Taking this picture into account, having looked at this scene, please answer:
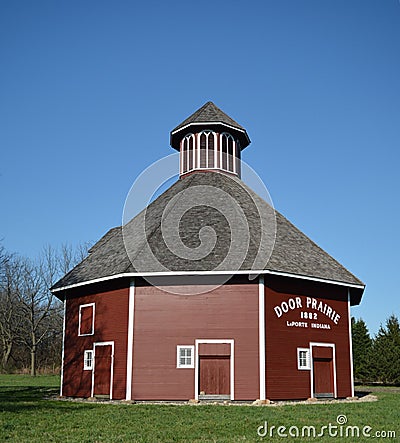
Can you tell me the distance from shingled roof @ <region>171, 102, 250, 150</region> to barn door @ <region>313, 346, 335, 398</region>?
1071cm

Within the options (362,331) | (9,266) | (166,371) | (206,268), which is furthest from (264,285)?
(9,266)

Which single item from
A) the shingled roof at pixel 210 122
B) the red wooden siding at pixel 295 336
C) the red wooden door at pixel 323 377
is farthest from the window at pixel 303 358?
the shingled roof at pixel 210 122

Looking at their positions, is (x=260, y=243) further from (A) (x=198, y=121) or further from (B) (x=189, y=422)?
(B) (x=189, y=422)

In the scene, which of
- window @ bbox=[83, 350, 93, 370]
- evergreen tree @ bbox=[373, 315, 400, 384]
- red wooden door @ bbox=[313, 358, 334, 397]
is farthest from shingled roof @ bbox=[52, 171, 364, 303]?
evergreen tree @ bbox=[373, 315, 400, 384]

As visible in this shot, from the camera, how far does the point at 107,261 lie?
22375mm

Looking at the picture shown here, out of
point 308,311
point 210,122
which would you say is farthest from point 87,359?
point 210,122

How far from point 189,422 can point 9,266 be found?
40.3 m

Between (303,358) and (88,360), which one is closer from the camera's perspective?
(303,358)

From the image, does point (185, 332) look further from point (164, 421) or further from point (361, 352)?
point (361, 352)

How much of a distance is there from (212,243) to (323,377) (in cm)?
608

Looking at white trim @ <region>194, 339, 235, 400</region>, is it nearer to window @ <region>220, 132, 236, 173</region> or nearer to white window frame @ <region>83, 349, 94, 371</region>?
white window frame @ <region>83, 349, 94, 371</region>

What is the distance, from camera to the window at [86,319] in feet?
70.5

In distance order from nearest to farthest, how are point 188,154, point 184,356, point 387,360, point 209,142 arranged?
point 184,356 → point 209,142 → point 188,154 → point 387,360

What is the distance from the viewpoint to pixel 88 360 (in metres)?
21.3
